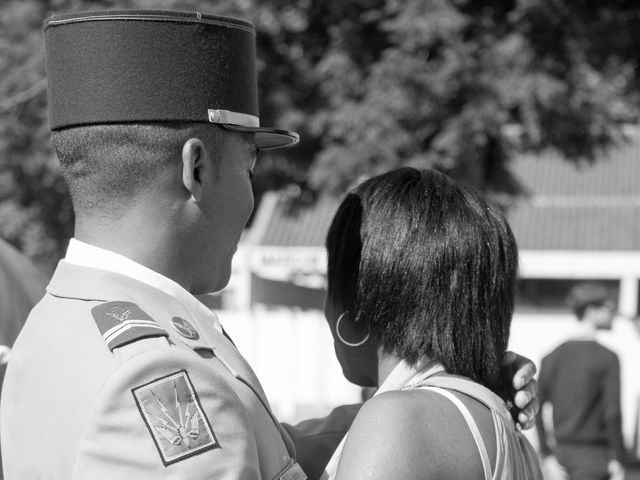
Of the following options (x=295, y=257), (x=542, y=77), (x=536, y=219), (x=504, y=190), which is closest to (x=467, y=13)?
(x=542, y=77)

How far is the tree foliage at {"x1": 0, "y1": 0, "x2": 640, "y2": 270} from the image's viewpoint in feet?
20.2

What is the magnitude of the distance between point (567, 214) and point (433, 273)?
55.0 ft

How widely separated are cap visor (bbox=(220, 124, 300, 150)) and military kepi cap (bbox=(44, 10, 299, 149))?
34 millimetres

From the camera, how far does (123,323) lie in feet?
4.48

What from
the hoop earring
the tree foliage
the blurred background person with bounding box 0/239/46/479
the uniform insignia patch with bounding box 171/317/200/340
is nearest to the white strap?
the hoop earring

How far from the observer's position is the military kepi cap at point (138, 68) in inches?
57.0

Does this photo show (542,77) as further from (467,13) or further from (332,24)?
(332,24)

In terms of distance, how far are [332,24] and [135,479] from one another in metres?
5.88

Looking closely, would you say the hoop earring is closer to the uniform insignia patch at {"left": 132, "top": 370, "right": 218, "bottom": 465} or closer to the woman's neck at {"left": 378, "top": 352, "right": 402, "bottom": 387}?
the woman's neck at {"left": 378, "top": 352, "right": 402, "bottom": 387}

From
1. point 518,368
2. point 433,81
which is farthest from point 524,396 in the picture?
point 433,81

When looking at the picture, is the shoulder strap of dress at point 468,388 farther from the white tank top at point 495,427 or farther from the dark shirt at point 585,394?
the dark shirt at point 585,394

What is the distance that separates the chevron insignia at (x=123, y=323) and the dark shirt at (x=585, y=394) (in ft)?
15.3

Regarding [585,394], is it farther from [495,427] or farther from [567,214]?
[567,214]

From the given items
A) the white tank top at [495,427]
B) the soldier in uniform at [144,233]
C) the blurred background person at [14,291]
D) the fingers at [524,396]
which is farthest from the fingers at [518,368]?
the blurred background person at [14,291]
